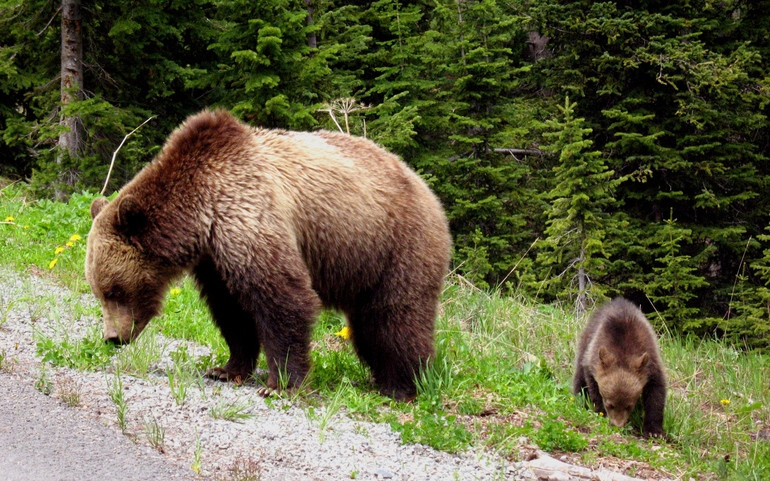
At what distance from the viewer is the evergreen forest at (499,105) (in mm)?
13625

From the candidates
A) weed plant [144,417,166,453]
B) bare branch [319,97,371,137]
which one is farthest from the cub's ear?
bare branch [319,97,371,137]

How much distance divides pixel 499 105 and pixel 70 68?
7937mm

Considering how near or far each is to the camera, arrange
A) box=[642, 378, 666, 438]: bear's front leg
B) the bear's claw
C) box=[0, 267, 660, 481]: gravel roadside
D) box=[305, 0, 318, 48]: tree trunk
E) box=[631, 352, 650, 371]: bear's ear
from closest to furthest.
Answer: box=[0, 267, 660, 481]: gravel roadside < the bear's claw < box=[642, 378, 666, 438]: bear's front leg < box=[631, 352, 650, 371]: bear's ear < box=[305, 0, 318, 48]: tree trunk

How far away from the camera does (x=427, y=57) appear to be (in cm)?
1548

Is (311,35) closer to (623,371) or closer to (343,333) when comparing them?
(343,333)

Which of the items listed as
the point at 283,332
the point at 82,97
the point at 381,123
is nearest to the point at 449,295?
the point at 283,332

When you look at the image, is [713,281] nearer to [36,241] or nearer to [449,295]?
[449,295]

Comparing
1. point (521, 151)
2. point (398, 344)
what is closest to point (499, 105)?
point (521, 151)

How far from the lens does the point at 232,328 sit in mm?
6023

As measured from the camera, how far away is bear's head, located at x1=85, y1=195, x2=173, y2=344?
18.2 feet

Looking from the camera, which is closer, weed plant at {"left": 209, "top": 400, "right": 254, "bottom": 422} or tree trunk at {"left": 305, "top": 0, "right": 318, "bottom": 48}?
weed plant at {"left": 209, "top": 400, "right": 254, "bottom": 422}

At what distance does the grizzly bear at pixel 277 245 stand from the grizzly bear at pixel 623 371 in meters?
1.63

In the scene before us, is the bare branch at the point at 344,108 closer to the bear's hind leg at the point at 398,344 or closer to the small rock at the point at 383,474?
the bear's hind leg at the point at 398,344

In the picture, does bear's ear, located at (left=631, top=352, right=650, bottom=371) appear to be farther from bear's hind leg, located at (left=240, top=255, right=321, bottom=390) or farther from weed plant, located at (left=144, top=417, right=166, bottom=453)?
weed plant, located at (left=144, top=417, right=166, bottom=453)
